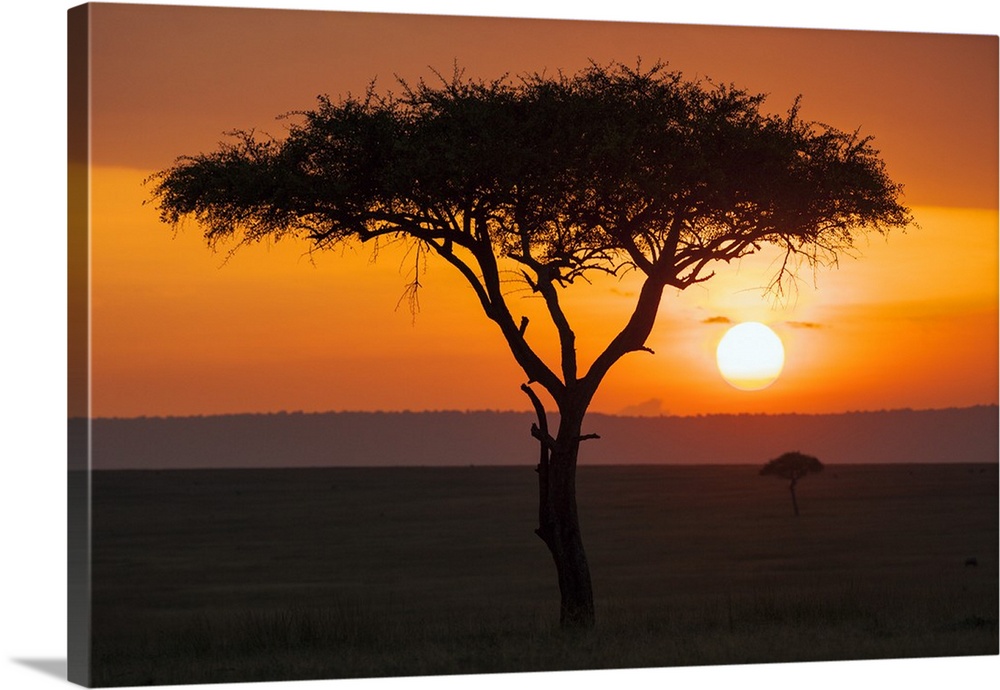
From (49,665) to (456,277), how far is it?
524cm

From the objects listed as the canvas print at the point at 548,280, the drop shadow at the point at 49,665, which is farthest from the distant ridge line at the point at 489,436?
the drop shadow at the point at 49,665

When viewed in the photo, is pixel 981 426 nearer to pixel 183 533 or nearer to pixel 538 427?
pixel 538 427

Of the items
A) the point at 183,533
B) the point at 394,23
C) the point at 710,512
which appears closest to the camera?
the point at 394,23

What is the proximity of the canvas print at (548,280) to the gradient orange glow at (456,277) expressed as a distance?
0.03m

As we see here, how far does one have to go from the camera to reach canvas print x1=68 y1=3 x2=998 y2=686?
1424 cm

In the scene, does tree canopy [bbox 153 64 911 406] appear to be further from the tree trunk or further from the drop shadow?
the drop shadow

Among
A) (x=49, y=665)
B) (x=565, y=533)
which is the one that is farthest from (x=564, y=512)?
(x=49, y=665)

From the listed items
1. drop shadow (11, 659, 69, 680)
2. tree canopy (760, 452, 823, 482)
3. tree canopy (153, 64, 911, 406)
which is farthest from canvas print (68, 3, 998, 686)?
tree canopy (760, 452, 823, 482)

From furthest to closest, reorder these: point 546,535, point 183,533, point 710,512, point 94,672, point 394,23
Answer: point 710,512 < point 183,533 < point 546,535 < point 394,23 < point 94,672

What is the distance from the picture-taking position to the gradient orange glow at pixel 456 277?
13.5 metres

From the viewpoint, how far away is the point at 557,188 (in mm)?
15539

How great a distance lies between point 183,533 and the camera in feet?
168

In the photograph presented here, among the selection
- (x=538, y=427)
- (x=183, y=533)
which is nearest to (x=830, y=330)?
(x=538, y=427)

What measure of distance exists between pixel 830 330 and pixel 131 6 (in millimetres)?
7627
